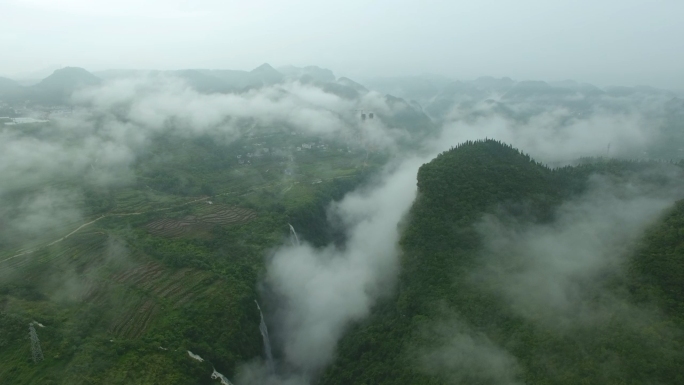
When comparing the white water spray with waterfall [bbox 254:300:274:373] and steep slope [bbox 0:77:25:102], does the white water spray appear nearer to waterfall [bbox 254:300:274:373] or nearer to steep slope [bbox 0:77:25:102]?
waterfall [bbox 254:300:274:373]

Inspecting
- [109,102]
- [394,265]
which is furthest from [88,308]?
[109,102]

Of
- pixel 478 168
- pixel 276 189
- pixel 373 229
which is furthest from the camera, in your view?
pixel 276 189

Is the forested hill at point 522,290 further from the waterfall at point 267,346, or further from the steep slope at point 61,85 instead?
the steep slope at point 61,85

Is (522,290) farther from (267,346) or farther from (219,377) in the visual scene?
(219,377)

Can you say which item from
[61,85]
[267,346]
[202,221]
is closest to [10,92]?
[61,85]

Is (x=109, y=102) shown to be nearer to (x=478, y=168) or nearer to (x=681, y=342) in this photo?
(x=478, y=168)

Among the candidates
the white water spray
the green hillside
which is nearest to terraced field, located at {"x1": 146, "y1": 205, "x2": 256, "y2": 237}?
the green hillside

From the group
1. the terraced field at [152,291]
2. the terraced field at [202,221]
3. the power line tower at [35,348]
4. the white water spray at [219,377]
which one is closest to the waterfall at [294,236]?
the terraced field at [202,221]
